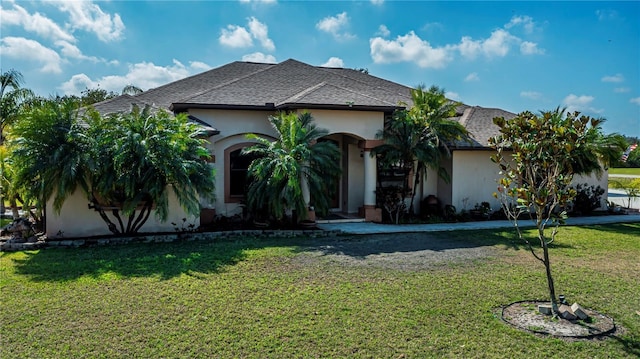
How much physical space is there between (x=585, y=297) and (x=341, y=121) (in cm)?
935

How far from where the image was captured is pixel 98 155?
11.4m

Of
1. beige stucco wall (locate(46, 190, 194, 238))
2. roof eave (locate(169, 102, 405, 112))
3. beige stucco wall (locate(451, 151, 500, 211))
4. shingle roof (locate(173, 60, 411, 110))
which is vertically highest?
shingle roof (locate(173, 60, 411, 110))

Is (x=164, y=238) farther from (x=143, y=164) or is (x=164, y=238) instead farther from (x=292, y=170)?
(x=292, y=170)

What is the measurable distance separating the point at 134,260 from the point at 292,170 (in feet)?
16.1

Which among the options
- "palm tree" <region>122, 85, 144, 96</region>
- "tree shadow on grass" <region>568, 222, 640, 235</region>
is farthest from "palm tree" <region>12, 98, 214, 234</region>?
"palm tree" <region>122, 85, 144, 96</region>

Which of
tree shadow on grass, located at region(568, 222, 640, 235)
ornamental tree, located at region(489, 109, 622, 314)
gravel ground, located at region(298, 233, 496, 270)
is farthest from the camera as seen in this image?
tree shadow on grass, located at region(568, 222, 640, 235)

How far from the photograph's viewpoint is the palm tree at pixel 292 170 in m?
13.0

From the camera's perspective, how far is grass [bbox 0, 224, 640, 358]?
5.58 metres

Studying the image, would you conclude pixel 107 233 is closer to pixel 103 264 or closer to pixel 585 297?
pixel 103 264

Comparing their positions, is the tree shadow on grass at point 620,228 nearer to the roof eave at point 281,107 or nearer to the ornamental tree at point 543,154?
the roof eave at point 281,107

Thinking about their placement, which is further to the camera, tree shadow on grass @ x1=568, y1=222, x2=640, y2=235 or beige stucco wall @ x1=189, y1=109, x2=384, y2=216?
beige stucco wall @ x1=189, y1=109, x2=384, y2=216

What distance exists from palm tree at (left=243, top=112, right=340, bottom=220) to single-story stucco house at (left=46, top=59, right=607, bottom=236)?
3.69ft

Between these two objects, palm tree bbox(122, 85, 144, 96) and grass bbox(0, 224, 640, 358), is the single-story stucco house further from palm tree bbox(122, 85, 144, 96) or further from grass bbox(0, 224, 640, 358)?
palm tree bbox(122, 85, 144, 96)

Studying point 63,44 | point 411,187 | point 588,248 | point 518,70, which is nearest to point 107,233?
point 63,44
